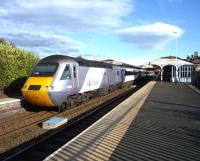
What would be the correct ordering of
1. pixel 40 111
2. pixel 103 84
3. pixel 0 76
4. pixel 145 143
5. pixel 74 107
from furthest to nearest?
pixel 103 84, pixel 0 76, pixel 74 107, pixel 40 111, pixel 145 143

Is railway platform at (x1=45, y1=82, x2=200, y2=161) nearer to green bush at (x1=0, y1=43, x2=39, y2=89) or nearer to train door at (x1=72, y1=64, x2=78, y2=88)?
train door at (x1=72, y1=64, x2=78, y2=88)

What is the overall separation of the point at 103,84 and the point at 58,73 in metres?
12.1

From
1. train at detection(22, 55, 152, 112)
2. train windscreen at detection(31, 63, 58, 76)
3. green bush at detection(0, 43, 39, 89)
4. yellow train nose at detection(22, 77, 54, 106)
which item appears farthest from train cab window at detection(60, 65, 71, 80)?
green bush at detection(0, 43, 39, 89)

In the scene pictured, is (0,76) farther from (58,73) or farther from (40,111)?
(58,73)

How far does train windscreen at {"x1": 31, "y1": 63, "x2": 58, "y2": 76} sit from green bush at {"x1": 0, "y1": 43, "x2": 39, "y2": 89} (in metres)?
8.13

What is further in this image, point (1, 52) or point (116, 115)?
point (1, 52)

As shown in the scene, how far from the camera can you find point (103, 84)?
29.5 m

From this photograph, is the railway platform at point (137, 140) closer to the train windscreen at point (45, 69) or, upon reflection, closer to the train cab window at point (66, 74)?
the train cab window at point (66, 74)

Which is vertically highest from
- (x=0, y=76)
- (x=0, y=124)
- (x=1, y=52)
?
(x=1, y=52)

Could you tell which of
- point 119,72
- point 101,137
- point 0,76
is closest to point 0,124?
point 101,137

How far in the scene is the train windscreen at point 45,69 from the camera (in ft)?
58.2

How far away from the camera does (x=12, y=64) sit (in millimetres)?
26562

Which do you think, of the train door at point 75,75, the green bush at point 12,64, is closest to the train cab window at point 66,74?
the train door at point 75,75

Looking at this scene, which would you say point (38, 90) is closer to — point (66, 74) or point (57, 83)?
point (57, 83)
